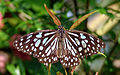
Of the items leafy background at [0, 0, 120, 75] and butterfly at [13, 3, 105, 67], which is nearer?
butterfly at [13, 3, 105, 67]

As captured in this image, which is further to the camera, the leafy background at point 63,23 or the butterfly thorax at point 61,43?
the leafy background at point 63,23

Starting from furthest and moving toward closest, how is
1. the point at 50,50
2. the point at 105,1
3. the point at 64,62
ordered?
the point at 105,1 < the point at 50,50 < the point at 64,62

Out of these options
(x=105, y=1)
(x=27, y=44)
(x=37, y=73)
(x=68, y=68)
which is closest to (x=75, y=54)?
(x=68, y=68)

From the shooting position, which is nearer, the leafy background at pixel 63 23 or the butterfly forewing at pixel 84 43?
the butterfly forewing at pixel 84 43

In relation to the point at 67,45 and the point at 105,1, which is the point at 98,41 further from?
the point at 105,1

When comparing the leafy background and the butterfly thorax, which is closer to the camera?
the butterfly thorax
